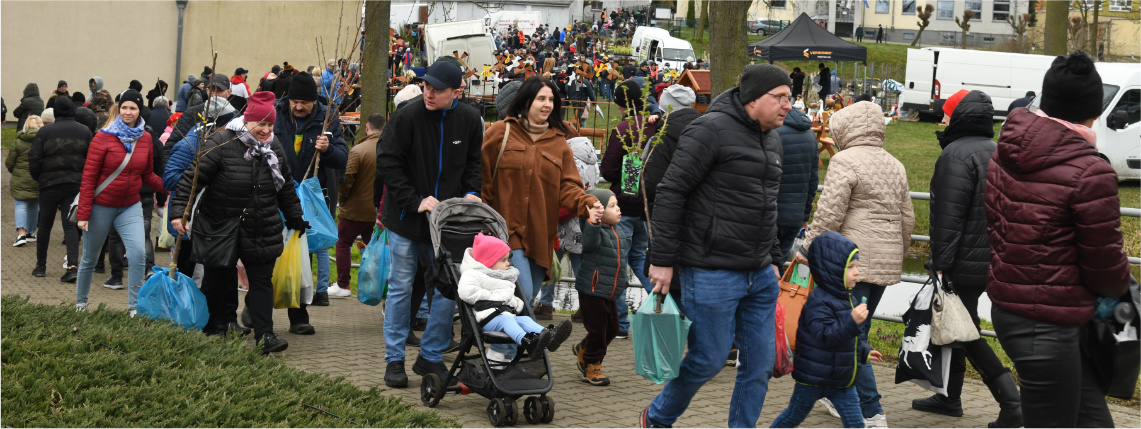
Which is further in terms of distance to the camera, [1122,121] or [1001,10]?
[1001,10]

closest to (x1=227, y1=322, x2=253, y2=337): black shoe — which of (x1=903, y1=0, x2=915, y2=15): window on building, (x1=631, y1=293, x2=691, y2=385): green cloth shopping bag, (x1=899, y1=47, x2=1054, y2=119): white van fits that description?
(x1=631, y1=293, x2=691, y2=385): green cloth shopping bag

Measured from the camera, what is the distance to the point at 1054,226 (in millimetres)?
4508

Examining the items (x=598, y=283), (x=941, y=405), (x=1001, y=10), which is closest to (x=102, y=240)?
(x=598, y=283)

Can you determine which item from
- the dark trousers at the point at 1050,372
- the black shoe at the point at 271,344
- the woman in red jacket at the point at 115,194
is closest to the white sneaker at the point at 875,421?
the dark trousers at the point at 1050,372

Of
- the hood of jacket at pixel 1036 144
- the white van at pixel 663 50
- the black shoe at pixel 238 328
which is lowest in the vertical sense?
the black shoe at pixel 238 328

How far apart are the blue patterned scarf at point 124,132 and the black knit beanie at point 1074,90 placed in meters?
7.09

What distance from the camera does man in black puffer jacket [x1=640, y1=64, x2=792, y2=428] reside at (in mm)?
5281

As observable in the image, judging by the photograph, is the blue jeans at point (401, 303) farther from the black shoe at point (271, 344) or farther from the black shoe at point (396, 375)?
the black shoe at point (271, 344)

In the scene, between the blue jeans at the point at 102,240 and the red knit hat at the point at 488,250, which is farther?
the blue jeans at the point at 102,240

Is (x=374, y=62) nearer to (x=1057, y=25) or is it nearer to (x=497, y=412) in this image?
(x=497, y=412)

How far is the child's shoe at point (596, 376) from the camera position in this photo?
23.9 feet

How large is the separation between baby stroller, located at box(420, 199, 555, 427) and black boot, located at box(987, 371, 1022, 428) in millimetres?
2473

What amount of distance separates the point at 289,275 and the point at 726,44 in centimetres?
654

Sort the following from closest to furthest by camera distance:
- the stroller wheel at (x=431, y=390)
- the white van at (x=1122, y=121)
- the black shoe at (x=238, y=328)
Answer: the stroller wheel at (x=431, y=390)
the black shoe at (x=238, y=328)
the white van at (x=1122, y=121)
